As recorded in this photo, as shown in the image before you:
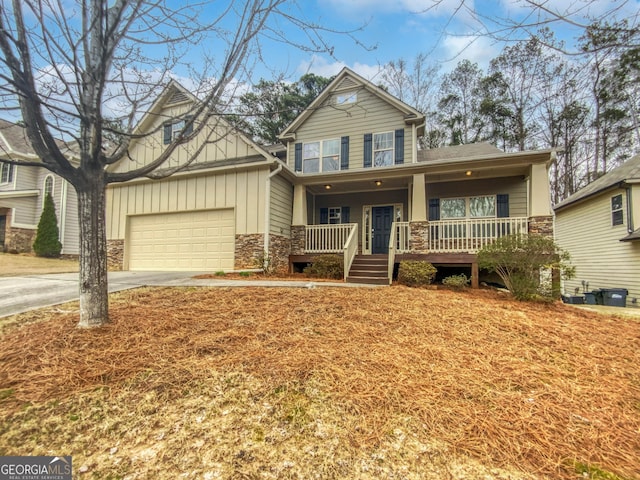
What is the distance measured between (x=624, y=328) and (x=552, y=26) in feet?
13.8

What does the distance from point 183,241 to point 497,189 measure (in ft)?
36.9

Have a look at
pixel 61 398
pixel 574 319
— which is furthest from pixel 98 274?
pixel 574 319

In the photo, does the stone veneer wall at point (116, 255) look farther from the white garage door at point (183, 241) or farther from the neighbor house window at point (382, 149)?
the neighbor house window at point (382, 149)

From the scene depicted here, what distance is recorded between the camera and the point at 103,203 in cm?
355

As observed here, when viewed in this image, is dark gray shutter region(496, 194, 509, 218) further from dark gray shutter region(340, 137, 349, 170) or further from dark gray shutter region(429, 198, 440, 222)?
dark gray shutter region(340, 137, 349, 170)

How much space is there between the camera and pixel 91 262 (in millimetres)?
3375

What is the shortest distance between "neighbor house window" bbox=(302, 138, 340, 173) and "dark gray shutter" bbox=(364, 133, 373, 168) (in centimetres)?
108

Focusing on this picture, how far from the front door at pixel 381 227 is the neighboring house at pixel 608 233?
7.20 metres

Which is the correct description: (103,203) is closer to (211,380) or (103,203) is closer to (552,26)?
(211,380)

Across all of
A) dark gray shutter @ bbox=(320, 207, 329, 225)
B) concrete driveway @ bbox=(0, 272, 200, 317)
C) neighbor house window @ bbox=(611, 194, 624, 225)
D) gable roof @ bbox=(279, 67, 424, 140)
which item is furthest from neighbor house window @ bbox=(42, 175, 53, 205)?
neighbor house window @ bbox=(611, 194, 624, 225)

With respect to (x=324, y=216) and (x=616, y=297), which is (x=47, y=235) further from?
(x=616, y=297)

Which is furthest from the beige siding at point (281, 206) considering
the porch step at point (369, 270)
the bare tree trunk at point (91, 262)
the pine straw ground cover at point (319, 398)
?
the pine straw ground cover at point (319, 398)

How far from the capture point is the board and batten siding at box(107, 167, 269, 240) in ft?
31.4

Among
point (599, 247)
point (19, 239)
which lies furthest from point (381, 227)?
point (19, 239)
